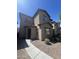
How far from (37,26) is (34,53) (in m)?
0.37

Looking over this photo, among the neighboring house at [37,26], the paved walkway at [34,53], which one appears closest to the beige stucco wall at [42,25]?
the neighboring house at [37,26]

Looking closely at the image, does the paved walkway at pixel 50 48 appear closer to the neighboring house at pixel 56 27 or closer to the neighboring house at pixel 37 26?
the neighboring house at pixel 37 26

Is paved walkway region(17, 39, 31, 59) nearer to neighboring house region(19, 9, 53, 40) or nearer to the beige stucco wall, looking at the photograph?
neighboring house region(19, 9, 53, 40)

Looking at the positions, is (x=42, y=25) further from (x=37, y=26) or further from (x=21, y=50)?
(x=21, y=50)

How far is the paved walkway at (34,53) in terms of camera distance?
1534mm

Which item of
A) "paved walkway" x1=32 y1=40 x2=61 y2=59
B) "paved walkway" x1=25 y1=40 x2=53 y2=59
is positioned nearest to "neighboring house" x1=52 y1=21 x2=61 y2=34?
"paved walkway" x1=32 y1=40 x2=61 y2=59

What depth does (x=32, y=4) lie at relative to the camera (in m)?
1.58

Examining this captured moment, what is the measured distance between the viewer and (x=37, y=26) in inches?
63.1
